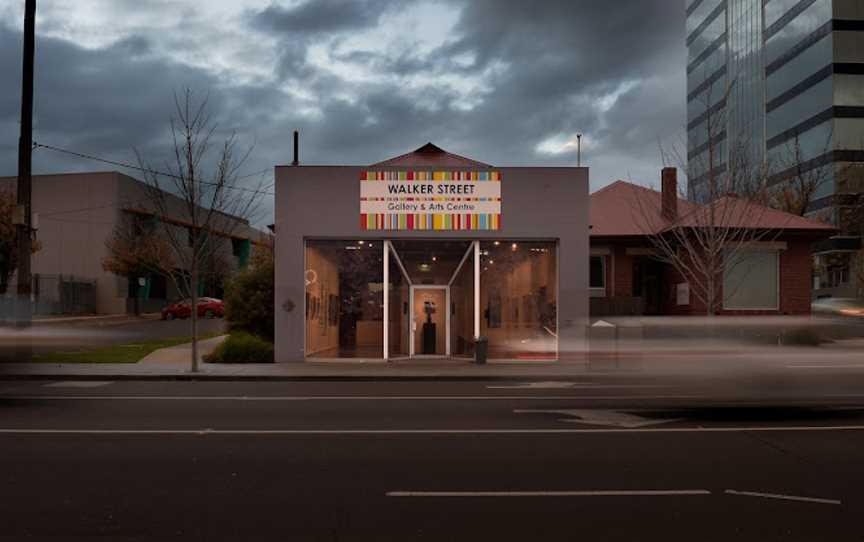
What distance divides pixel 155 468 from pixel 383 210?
542 inches

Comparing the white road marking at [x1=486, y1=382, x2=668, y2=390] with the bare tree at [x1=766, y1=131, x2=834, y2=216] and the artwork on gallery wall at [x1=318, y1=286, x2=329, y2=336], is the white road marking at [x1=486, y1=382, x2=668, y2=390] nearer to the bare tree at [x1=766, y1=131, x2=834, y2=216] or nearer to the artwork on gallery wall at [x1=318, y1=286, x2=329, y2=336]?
the artwork on gallery wall at [x1=318, y1=286, x2=329, y2=336]

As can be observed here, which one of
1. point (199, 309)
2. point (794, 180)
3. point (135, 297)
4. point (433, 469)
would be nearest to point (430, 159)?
point (433, 469)

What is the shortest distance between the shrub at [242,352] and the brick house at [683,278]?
1247 centimetres

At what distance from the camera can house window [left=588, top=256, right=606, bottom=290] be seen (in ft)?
95.3

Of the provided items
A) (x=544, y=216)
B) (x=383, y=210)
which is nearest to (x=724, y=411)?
(x=544, y=216)

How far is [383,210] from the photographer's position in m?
21.1

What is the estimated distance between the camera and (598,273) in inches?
1150

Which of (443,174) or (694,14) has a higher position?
(694,14)

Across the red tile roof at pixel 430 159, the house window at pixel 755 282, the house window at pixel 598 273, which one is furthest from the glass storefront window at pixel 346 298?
the house window at pixel 755 282

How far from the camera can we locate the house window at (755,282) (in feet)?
91.0

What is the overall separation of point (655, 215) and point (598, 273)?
10.4 ft

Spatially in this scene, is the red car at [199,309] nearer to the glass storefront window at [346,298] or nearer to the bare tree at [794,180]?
the glass storefront window at [346,298]

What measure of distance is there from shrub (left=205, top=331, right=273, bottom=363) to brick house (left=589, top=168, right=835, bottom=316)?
12.5m

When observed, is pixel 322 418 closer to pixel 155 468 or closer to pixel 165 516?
pixel 155 468
